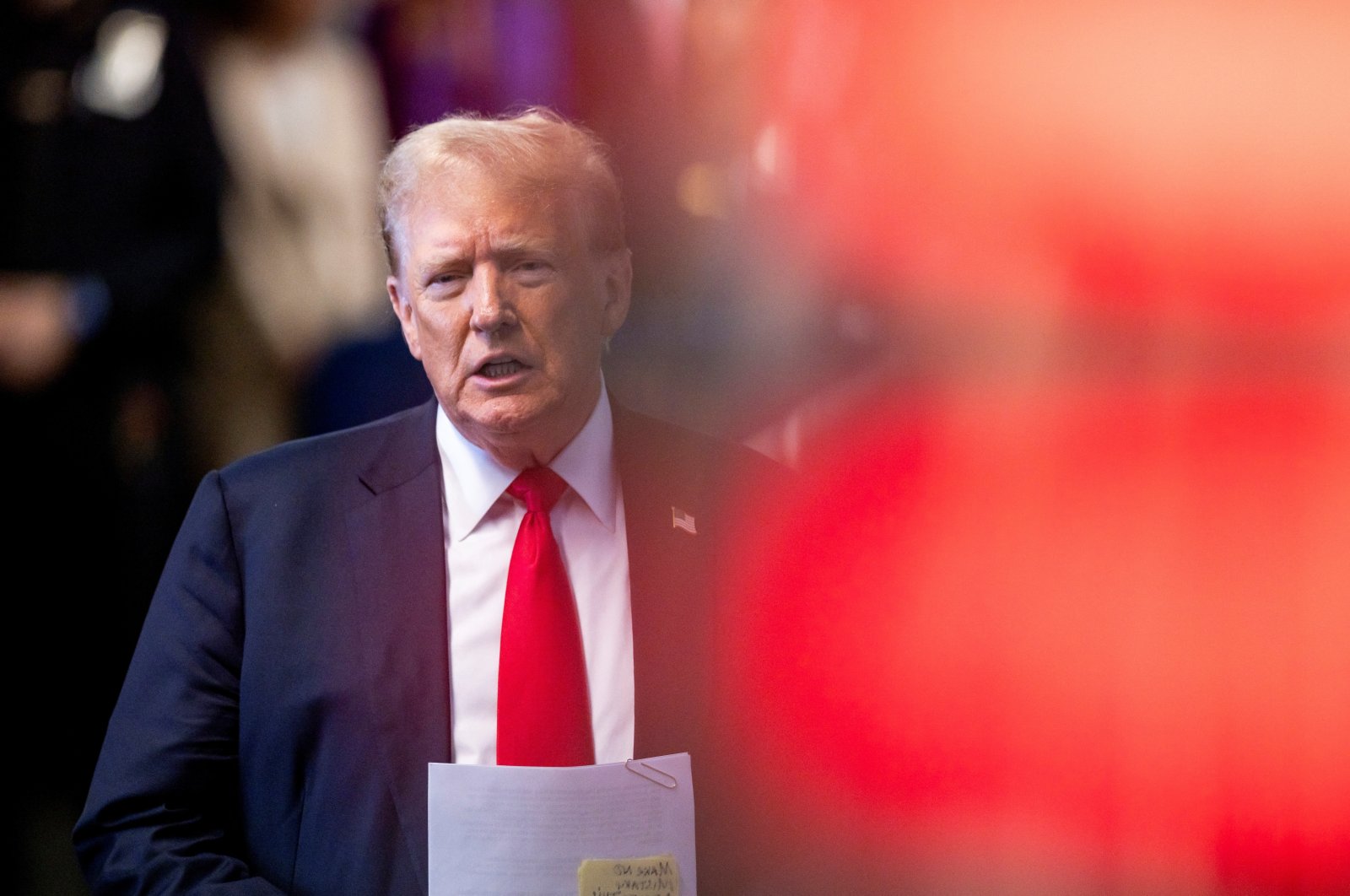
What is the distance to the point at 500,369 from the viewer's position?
135cm

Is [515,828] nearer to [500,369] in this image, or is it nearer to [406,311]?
[500,369]

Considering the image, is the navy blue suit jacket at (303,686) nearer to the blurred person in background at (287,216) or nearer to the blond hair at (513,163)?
the blond hair at (513,163)

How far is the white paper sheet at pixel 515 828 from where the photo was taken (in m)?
1.25

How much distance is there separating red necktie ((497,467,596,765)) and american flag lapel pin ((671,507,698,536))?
0.48ft

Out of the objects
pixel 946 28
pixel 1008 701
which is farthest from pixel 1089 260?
pixel 1008 701

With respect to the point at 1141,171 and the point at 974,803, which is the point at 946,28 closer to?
the point at 1141,171

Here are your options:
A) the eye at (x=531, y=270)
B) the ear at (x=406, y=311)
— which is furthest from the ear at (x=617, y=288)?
the ear at (x=406, y=311)

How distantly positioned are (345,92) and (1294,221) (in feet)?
4.85

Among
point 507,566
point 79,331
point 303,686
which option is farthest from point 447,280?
point 79,331

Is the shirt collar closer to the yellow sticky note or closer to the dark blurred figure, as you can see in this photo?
the yellow sticky note

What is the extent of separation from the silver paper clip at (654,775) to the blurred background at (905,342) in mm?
496

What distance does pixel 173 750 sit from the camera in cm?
129

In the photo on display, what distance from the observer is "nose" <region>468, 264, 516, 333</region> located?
4.31 feet

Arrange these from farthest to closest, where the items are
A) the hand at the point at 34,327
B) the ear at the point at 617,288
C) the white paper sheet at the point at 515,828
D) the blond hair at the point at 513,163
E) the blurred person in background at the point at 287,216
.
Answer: the blurred person in background at the point at 287,216 < the hand at the point at 34,327 < the ear at the point at 617,288 < the blond hair at the point at 513,163 < the white paper sheet at the point at 515,828
